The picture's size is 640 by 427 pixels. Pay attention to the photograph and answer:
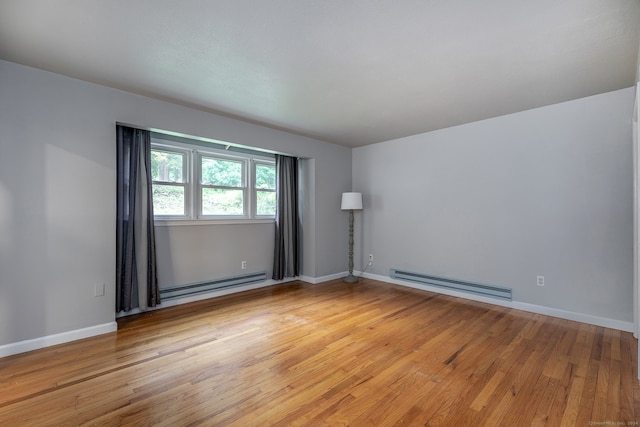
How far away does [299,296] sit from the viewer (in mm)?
4133

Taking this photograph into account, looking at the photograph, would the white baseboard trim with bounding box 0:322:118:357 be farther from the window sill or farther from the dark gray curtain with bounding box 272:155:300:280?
the dark gray curtain with bounding box 272:155:300:280

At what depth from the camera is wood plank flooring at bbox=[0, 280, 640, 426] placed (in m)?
1.70

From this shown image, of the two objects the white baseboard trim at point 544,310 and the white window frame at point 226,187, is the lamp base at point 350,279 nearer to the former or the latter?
the white baseboard trim at point 544,310

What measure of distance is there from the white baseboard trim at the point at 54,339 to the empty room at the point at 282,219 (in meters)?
0.01

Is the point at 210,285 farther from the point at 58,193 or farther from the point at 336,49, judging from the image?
the point at 336,49

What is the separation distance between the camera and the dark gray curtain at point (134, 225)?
3244mm

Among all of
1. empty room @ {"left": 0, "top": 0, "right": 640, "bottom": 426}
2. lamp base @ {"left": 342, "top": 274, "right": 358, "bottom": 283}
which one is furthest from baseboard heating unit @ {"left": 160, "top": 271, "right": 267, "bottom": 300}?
lamp base @ {"left": 342, "top": 274, "right": 358, "bottom": 283}

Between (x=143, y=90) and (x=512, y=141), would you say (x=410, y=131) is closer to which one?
(x=512, y=141)

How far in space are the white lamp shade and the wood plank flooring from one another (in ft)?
6.47

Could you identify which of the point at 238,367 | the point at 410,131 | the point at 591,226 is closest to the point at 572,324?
the point at 591,226

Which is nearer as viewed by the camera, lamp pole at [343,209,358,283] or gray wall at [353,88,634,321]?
gray wall at [353,88,634,321]

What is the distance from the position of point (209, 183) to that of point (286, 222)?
4.57ft

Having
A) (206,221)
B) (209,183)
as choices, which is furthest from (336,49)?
(206,221)

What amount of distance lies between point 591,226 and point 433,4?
9.73ft
